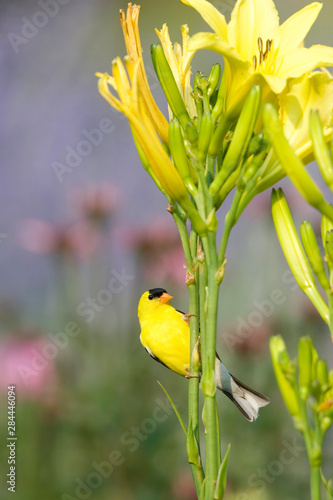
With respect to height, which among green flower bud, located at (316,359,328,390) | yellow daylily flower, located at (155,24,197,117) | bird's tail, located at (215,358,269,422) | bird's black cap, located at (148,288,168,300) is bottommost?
bird's tail, located at (215,358,269,422)

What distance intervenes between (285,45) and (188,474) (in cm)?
64

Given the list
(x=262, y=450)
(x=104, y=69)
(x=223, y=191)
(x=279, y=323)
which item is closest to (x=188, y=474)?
(x=262, y=450)

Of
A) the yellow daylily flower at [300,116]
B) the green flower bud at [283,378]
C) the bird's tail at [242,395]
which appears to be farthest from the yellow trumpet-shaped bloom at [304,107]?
the bird's tail at [242,395]

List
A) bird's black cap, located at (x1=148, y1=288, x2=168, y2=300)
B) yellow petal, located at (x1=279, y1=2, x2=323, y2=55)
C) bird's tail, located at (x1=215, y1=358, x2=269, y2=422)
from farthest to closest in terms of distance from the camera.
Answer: bird's black cap, located at (x1=148, y1=288, x2=168, y2=300)
bird's tail, located at (x1=215, y1=358, x2=269, y2=422)
yellow petal, located at (x1=279, y1=2, x2=323, y2=55)

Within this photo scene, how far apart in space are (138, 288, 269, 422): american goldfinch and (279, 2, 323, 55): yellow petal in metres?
0.30

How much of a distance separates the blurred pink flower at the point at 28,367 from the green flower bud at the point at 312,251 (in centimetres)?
53

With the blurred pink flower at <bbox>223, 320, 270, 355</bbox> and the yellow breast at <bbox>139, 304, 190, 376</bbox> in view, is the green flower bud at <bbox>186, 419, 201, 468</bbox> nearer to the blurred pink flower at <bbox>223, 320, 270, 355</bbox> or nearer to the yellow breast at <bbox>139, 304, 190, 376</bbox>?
the yellow breast at <bbox>139, 304, 190, 376</bbox>

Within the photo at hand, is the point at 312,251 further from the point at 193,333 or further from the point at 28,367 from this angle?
the point at 28,367

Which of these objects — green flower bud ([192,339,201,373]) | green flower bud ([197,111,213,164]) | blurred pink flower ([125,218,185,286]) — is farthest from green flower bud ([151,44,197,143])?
blurred pink flower ([125,218,185,286])

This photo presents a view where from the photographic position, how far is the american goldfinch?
570 millimetres

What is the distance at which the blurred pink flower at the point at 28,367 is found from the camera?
0.79 metres

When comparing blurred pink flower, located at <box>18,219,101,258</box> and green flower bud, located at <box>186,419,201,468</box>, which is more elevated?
blurred pink flower, located at <box>18,219,101,258</box>

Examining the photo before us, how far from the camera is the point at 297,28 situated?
1.30ft

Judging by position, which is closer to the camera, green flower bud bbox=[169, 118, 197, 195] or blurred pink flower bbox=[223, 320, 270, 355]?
green flower bud bbox=[169, 118, 197, 195]
